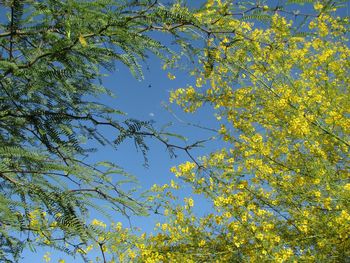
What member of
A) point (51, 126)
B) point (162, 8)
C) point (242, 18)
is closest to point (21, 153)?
point (51, 126)

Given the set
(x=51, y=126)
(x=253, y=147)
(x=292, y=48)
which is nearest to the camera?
(x=51, y=126)

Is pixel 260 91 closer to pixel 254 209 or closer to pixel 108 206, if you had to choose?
pixel 254 209

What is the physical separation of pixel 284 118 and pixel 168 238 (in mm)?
2161

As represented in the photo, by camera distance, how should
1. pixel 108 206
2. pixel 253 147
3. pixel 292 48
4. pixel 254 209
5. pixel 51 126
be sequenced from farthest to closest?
pixel 292 48 < pixel 253 147 < pixel 254 209 < pixel 51 126 < pixel 108 206

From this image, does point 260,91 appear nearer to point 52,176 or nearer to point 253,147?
point 253,147

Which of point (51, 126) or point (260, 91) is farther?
point (260, 91)

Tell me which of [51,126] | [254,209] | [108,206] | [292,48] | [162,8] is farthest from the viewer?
[292,48]

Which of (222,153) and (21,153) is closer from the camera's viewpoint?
(21,153)

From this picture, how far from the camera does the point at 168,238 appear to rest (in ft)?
18.2

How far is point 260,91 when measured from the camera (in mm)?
5586

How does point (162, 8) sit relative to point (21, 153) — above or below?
above

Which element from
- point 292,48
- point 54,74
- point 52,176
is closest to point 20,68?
point 54,74

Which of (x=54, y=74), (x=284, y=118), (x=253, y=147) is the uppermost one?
(x=284, y=118)

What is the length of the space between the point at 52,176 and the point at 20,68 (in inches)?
19.3
